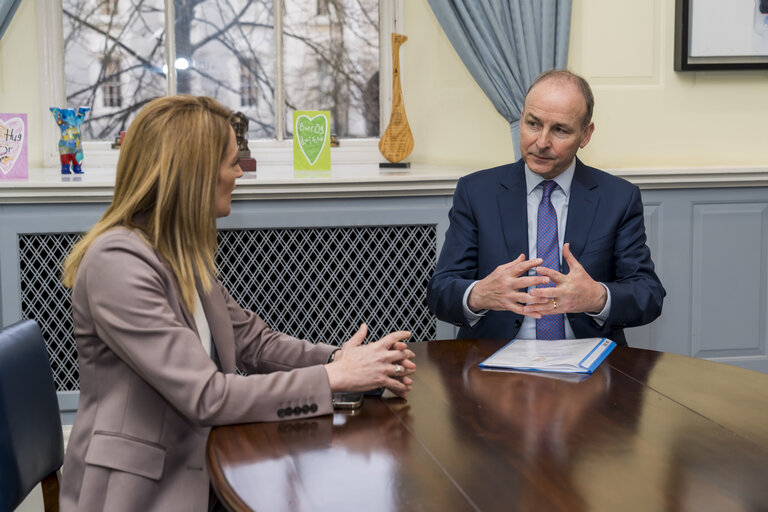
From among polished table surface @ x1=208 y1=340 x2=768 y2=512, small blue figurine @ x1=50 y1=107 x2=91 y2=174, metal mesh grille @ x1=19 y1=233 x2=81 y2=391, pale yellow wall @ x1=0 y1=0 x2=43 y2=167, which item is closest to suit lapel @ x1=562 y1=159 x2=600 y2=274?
polished table surface @ x1=208 y1=340 x2=768 y2=512

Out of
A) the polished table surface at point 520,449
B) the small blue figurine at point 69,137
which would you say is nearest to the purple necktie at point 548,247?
the polished table surface at point 520,449

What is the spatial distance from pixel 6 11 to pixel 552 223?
6.37 ft

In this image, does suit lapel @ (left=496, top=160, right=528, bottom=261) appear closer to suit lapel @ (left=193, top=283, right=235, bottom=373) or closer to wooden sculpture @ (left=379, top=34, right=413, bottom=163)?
suit lapel @ (left=193, top=283, right=235, bottom=373)

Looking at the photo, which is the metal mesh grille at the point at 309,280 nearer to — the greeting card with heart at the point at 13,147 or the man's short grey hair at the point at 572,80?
the greeting card with heart at the point at 13,147

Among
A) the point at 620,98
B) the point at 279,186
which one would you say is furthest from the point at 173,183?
the point at 620,98

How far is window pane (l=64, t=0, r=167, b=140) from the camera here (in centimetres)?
312

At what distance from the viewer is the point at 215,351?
1.49 metres

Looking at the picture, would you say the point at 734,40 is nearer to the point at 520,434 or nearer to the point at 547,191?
the point at 547,191

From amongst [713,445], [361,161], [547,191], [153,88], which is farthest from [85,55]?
[713,445]

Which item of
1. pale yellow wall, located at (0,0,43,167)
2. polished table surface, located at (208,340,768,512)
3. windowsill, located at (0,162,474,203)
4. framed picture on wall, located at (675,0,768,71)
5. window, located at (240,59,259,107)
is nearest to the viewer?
polished table surface, located at (208,340,768,512)

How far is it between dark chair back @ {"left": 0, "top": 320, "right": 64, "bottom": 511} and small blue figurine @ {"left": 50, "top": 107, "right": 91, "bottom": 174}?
1.44m

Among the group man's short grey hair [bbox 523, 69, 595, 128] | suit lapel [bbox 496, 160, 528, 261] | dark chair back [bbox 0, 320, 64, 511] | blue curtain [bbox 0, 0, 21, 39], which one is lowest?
dark chair back [bbox 0, 320, 64, 511]

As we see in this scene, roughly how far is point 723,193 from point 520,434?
2.01 m

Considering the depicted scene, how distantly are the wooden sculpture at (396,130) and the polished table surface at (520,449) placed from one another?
168 centimetres
